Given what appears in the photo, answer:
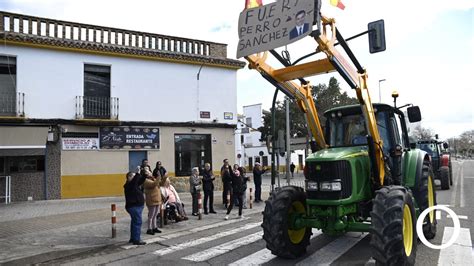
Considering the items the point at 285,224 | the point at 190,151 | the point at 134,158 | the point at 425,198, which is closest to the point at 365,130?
the point at 425,198

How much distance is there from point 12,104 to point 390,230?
49.6 ft

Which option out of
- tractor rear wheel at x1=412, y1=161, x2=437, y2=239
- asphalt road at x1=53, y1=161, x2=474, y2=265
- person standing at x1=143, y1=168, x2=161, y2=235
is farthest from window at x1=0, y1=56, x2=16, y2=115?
tractor rear wheel at x1=412, y1=161, x2=437, y2=239

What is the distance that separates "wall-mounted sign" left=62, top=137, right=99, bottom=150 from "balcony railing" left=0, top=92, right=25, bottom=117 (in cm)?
196

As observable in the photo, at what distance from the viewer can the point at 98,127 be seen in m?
17.1

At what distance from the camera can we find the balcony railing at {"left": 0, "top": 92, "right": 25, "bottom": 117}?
607 inches

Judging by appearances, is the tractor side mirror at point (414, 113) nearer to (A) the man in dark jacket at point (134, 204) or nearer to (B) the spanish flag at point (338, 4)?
(B) the spanish flag at point (338, 4)

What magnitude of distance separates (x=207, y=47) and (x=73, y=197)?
947 cm

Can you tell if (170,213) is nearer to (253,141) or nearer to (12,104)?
(12,104)

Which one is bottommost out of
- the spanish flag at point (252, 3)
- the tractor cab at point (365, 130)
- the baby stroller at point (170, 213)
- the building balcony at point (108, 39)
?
the baby stroller at point (170, 213)

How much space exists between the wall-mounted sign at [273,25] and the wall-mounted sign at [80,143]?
12649 millimetres

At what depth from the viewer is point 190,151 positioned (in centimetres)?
1942

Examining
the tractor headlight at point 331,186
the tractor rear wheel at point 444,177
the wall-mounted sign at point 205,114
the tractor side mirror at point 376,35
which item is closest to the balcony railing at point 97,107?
the wall-mounted sign at point 205,114

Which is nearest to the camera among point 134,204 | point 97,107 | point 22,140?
point 134,204

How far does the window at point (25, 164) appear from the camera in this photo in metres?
15.7
